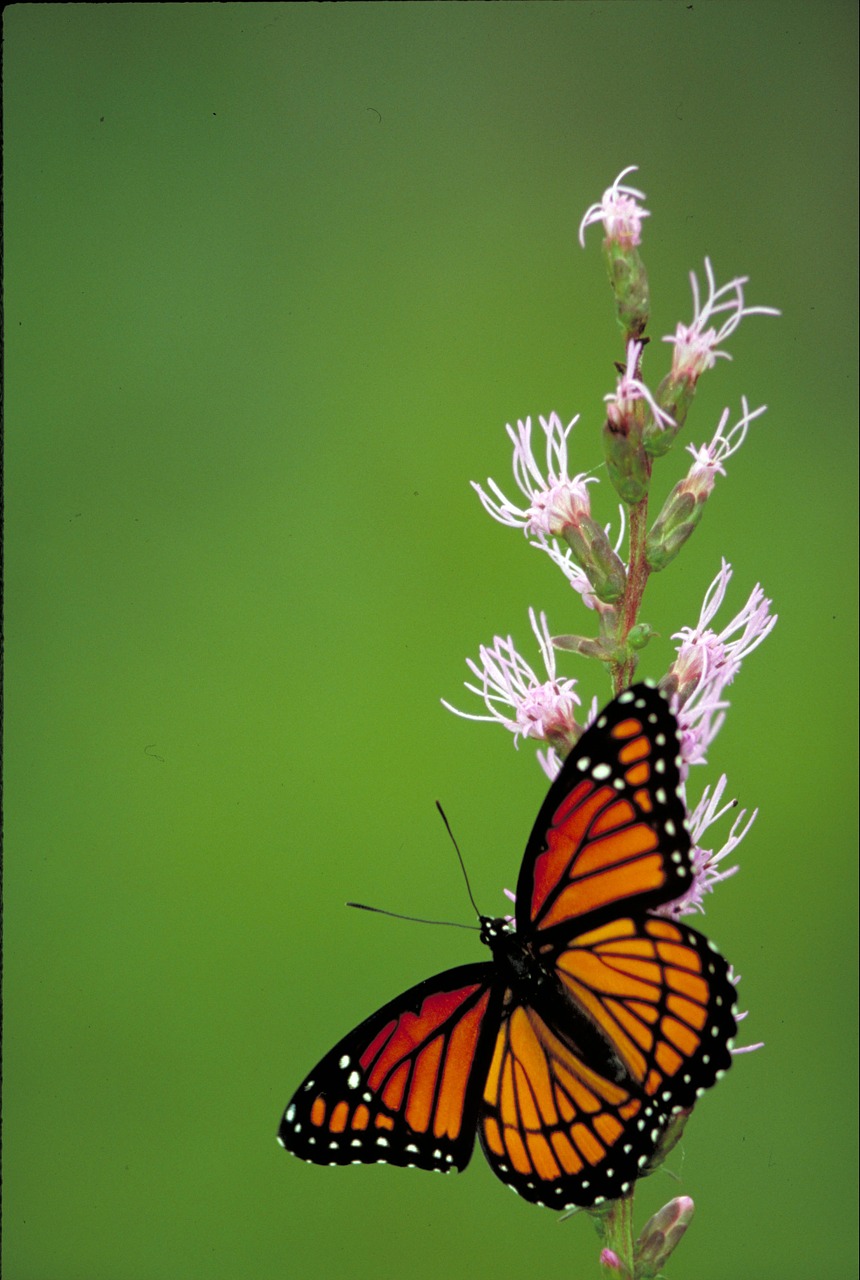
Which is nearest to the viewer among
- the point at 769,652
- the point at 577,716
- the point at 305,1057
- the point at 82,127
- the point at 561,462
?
the point at 561,462

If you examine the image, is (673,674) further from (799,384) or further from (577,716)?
(799,384)

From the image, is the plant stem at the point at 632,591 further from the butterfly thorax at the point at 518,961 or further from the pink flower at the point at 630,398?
the butterfly thorax at the point at 518,961

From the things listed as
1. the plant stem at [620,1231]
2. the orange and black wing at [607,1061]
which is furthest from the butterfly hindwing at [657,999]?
the plant stem at [620,1231]

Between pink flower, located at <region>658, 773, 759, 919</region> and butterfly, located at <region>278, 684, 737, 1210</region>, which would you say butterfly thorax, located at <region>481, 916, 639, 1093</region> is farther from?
pink flower, located at <region>658, 773, 759, 919</region>

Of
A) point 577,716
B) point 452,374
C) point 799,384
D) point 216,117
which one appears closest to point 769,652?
point 799,384

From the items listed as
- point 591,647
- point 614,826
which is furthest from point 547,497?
point 614,826

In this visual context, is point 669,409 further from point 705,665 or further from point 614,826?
point 614,826
